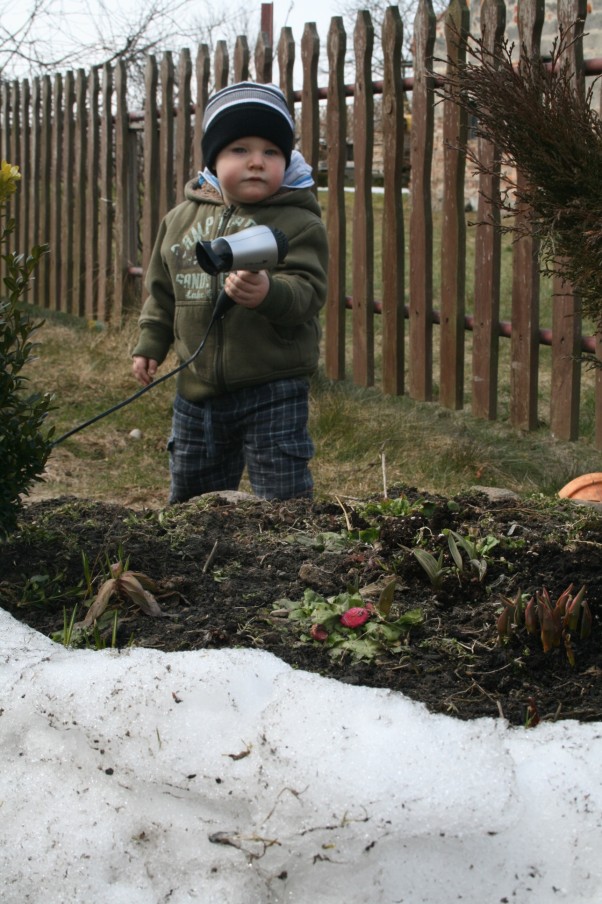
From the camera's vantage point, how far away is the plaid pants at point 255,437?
3.75 m

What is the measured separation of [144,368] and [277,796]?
2.41m

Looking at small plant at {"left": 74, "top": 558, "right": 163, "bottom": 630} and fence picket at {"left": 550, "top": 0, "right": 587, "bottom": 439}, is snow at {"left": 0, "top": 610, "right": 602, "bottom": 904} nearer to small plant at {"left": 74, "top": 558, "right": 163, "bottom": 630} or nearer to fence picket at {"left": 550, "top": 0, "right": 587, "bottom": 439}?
small plant at {"left": 74, "top": 558, "right": 163, "bottom": 630}

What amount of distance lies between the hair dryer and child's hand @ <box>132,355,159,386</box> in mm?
926

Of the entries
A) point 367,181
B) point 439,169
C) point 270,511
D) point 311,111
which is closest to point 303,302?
point 270,511

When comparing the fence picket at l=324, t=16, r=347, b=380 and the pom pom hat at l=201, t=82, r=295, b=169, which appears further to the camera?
the fence picket at l=324, t=16, r=347, b=380

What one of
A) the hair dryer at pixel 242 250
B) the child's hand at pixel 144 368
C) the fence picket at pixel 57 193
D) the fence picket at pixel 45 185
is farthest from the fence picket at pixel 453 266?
the fence picket at pixel 45 185

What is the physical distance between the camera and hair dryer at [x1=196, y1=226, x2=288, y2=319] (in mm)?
2988

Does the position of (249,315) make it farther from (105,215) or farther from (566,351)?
(105,215)

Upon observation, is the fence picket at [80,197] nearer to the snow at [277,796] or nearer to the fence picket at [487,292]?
the fence picket at [487,292]

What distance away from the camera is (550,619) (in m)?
2.04

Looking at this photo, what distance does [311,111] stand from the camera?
20.6ft

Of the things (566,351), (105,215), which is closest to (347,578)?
(566,351)

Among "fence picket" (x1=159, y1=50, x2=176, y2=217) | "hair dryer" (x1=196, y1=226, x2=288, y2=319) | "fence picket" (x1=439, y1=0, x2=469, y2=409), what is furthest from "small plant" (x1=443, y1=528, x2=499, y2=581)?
"fence picket" (x1=159, y1=50, x2=176, y2=217)

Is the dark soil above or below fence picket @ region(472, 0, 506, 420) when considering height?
below
